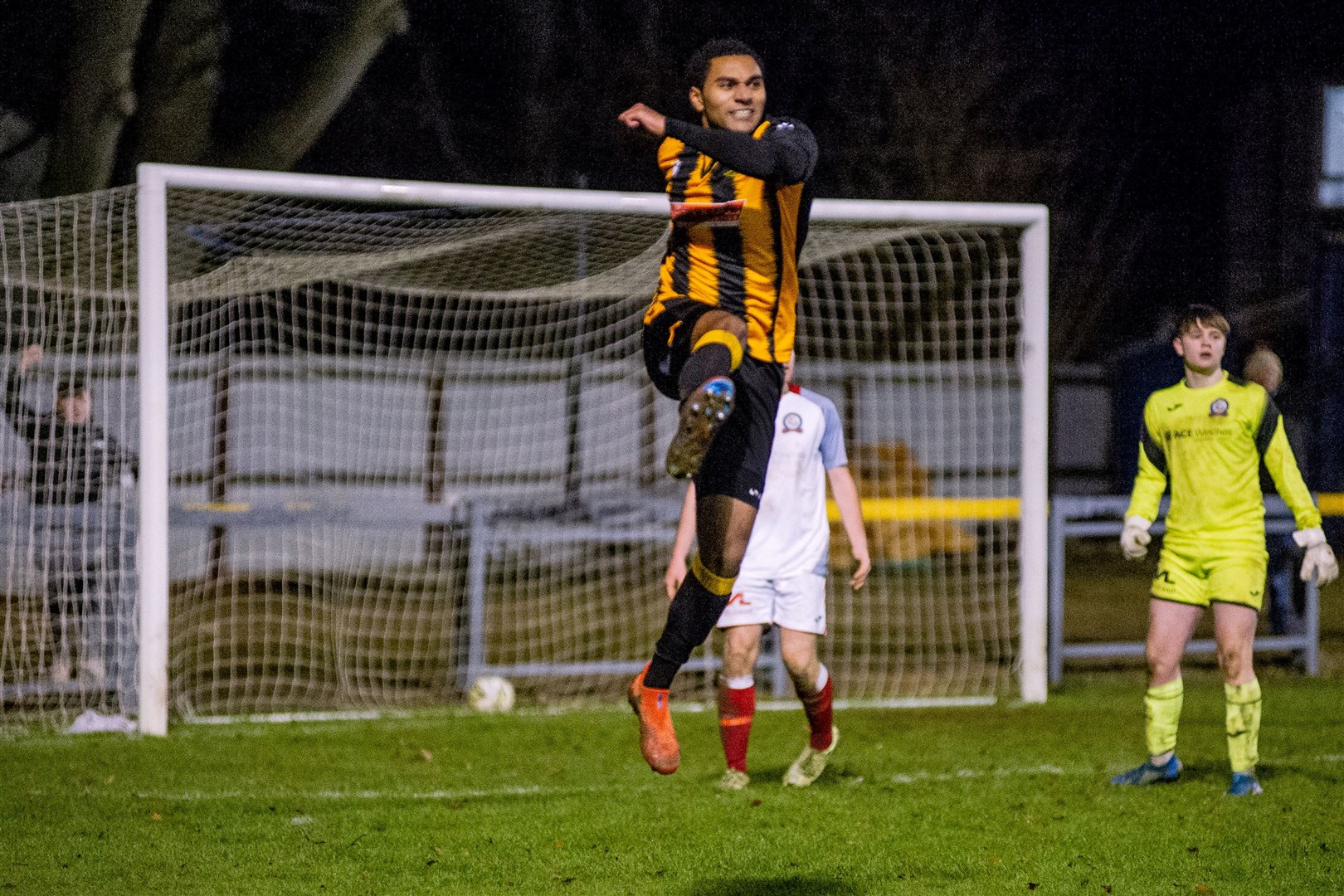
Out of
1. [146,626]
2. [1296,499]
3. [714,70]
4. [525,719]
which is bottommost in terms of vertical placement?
[525,719]

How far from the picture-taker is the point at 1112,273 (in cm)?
2800

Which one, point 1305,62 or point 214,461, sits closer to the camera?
point 214,461

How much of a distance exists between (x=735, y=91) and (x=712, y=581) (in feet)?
4.55

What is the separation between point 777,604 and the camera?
6.87 metres

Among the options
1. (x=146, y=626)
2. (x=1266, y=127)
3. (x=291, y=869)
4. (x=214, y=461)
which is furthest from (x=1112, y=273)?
(x=291, y=869)

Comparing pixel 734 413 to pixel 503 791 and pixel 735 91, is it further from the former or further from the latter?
pixel 503 791

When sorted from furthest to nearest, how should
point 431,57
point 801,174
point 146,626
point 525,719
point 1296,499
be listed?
point 431,57 < point 525,719 < point 146,626 < point 1296,499 < point 801,174

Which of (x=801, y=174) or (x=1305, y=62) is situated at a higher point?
(x=1305, y=62)

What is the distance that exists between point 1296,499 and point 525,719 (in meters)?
4.61

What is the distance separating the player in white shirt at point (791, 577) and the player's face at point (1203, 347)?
1.61m

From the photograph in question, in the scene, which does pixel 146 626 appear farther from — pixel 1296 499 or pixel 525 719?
pixel 1296 499

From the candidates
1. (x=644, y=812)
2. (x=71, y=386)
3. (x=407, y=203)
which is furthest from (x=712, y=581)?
(x=71, y=386)

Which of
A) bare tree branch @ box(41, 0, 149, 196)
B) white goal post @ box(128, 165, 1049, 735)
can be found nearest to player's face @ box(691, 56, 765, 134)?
white goal post @ box(128, 165, 1049, 735)

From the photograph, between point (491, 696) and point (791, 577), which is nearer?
point (791, 577)
